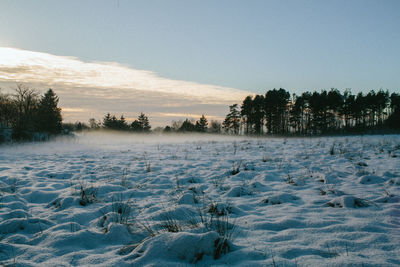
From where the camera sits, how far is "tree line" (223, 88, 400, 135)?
154 feet

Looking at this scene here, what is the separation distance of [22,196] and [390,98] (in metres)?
72.0

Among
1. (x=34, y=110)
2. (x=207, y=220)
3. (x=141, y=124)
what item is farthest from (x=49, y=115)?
(x=207, y=220)

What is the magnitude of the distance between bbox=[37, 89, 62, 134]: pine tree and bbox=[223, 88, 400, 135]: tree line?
40449 mm

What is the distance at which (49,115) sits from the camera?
39.8 meters

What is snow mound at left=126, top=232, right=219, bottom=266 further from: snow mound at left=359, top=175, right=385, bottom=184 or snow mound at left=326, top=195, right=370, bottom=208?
snow mound at left=359, top=175, right=385, bottom=184

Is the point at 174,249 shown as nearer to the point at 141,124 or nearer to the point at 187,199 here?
the point at 187,199

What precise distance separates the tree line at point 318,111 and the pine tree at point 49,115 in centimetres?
4045

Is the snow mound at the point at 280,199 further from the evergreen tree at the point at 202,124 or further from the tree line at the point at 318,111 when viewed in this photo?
the evergreen tree at the point at 202,124

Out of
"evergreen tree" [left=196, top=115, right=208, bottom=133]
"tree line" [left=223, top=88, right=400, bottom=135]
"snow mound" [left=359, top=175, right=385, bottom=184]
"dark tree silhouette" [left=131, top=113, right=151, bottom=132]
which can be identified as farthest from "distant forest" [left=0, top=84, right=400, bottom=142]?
"snow mound" [left=359, top=175, right=385, bottom=184]

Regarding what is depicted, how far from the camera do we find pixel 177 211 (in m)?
3.11

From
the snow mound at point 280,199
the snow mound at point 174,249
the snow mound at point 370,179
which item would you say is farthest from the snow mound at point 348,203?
the snow mound at point 174,249

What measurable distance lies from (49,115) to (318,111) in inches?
2080

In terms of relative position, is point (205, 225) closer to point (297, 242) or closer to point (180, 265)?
point (180, 265)

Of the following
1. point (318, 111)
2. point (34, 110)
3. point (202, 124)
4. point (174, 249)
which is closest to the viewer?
point (174, 249)
